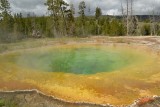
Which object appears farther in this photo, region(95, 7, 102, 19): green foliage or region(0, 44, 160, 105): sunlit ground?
region(95, 7, 102, 19): green foliage

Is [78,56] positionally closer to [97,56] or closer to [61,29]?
[97,56]

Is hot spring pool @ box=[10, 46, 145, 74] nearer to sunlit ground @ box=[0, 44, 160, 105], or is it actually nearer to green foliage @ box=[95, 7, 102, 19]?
sunlit ground @ box=[0, 44, 160, 105]

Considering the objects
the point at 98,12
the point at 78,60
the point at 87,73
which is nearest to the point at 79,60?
the point at 78,60

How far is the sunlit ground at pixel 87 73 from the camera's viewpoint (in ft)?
53.3

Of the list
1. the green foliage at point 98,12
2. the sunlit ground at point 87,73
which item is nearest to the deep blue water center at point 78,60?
the sunlit ground at point 87,73

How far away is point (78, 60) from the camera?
27.9 m

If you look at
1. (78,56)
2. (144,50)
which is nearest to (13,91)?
Result: (78,56)

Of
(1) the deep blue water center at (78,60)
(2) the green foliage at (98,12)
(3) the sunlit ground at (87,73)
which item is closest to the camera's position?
(3) the sunlit ground at (87,73)

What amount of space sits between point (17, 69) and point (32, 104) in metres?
8.82

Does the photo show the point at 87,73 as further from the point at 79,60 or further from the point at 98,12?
the point at 98,12

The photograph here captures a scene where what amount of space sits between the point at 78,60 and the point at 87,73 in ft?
21.2

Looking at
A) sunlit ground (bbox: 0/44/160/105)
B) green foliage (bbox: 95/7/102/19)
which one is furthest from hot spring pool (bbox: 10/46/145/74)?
green foliage (bbox: 95/7/102/19)

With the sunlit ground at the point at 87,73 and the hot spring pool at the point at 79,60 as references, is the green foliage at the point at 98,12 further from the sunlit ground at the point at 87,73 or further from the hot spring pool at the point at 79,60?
the sunlit ground at the point at 87,73

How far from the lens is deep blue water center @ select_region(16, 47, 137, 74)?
23594 millimetres
